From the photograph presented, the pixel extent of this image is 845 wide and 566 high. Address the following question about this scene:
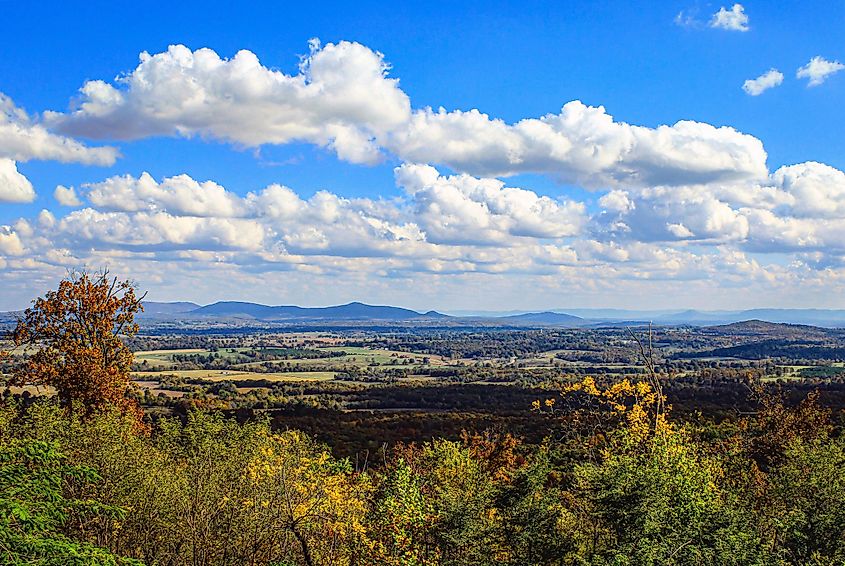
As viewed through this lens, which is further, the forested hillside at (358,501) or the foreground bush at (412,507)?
the foreground bush at (412,507)

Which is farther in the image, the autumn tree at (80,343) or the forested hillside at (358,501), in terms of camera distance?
the autumn tree at (80,343)

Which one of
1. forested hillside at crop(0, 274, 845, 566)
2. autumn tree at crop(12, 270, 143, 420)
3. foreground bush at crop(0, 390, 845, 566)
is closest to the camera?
forested hillside at crop(0, 274, 845, 566)

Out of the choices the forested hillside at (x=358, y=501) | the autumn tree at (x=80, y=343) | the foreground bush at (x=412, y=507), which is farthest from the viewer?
the autumn tree at (x=80, y=343)

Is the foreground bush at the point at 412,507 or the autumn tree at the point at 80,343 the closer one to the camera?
the foreground bush at the point at 412,507

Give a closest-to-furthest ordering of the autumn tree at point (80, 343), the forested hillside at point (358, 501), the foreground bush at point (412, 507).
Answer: the forested hillside at point (358, 501)
the foreground bush at point (412, 507)
the autumn tree at point (80, 343)

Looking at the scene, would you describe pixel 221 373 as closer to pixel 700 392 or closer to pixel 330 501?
pixel 700 392

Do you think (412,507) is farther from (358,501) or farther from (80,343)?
(80,343)

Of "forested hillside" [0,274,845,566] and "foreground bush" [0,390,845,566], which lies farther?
"foreground bush" [0,390,845,566]

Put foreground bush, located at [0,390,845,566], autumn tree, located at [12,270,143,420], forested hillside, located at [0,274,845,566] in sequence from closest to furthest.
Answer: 1. forested hillside, located at [0,274,845,566]
2. foreground bush, located at [0,390,845,566]
3. autumn tree, located at [12,270,143,420]
